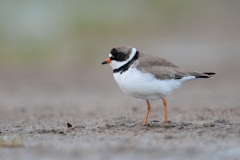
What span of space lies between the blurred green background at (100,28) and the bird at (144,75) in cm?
984

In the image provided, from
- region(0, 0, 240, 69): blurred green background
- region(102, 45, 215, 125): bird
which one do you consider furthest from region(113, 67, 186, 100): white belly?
region(0, 0, 240, 69): blurred green background

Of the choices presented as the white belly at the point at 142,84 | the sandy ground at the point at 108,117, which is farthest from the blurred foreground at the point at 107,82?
the white belly at the point at 142,84

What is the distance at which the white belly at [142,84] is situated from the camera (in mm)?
8312

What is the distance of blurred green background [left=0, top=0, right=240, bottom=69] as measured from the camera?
65.7ft

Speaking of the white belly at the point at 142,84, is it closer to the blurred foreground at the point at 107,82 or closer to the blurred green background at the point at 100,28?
the blurred foreground at the point at 107,82

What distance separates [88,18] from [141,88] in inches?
693

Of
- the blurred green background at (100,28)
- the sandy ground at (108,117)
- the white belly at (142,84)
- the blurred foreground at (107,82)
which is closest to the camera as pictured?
Answer: the sandy ground at (108,117)

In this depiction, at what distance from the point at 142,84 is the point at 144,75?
5.6 inches

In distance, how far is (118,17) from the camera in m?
26.1

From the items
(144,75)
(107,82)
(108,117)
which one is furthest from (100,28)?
(144,75)

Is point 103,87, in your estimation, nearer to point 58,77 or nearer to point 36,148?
point 58,77

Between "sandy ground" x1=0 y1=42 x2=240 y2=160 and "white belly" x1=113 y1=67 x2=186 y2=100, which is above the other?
"white belly" x1=113 y1=67 x2=186 y2=100

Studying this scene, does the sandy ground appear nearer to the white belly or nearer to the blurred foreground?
the blurred foreground

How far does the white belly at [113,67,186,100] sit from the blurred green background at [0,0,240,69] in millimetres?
10165
